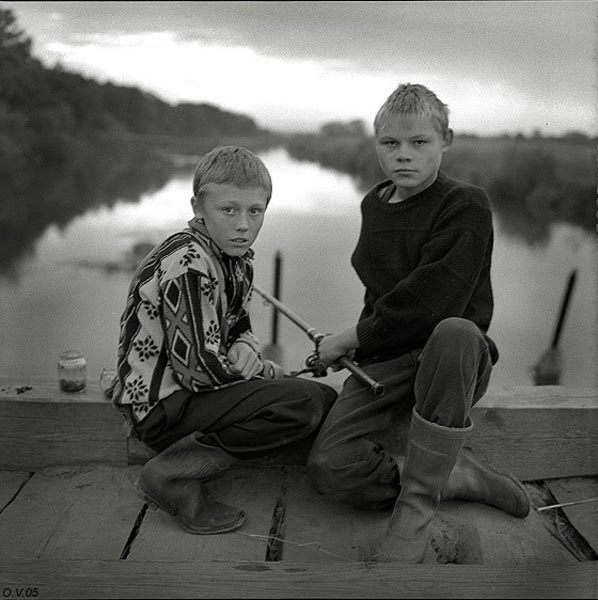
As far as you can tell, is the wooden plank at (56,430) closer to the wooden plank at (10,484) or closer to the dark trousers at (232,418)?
the wooden plank at (10,484)

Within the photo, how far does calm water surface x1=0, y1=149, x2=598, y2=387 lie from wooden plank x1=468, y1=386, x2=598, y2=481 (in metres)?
11.0

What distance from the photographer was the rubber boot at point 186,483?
1.80 metres

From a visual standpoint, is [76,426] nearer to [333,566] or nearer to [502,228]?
[333,566]

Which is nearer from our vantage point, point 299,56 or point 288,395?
point 288,395

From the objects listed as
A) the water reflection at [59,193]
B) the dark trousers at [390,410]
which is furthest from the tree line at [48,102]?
the dark trousers at [390,410]

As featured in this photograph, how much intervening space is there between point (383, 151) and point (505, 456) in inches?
→ 38.3

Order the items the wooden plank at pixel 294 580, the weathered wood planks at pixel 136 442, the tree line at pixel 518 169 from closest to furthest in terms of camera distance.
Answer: the wooden plank at pixel 294 580 < the weathered wood planks at pixel 136 442 < the tree line at pixel 518 169

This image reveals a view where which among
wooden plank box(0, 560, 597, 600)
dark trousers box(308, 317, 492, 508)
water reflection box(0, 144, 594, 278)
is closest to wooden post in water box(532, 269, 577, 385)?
water reflection box(0, 144, 594, 278)

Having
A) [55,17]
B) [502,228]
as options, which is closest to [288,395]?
[55,17]

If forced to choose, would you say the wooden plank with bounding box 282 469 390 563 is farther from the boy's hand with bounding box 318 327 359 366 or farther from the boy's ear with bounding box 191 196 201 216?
the boy's ear with bounding box 191 196 201 216

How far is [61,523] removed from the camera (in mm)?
1851

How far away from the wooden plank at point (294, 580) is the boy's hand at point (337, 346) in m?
0.87

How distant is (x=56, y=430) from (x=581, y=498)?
5.05 feet

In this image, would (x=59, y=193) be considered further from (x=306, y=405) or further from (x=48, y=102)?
(x=306, y=405)
